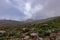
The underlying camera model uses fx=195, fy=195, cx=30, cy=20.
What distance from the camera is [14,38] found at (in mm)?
12172

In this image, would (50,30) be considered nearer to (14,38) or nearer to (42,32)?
(42,32)

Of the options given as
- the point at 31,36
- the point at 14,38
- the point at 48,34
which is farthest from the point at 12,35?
the point at 48,34

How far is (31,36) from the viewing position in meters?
11.8

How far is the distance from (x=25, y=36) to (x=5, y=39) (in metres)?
1.26

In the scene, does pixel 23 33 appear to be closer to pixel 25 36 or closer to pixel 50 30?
pixel 25 36

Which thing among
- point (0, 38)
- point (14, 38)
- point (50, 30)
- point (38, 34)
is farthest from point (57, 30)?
point (0, 38)

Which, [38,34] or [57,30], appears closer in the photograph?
[38,34]

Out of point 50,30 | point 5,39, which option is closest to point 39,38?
point 50,30

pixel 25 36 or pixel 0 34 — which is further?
pixel 0 34

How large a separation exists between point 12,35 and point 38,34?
1.92 metres

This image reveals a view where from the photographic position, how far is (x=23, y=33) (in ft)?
41.7

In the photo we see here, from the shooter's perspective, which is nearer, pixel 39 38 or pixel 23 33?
pixel 39 38

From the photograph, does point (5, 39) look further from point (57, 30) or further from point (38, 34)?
point (57, 30)

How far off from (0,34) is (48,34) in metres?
→ 3.29
